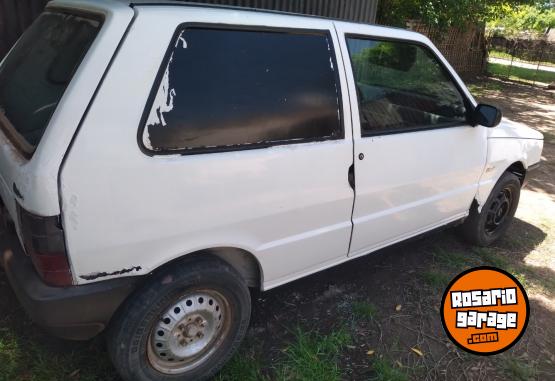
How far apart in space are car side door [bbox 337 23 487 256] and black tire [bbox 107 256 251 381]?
89cm

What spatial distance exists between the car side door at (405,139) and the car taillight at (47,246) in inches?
60.9

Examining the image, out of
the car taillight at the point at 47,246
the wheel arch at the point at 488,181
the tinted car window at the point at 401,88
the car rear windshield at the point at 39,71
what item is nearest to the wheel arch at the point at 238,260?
the car taillight at the point at 47,246

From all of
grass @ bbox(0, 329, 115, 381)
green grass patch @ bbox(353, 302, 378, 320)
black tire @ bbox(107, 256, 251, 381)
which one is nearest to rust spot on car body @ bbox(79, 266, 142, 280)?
black tire @ bbox(107, 256, 251, 381)

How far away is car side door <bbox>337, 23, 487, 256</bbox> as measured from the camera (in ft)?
8.75

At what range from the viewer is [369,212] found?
2.81 meters

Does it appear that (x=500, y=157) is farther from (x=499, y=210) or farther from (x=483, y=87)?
(x=483, y=87)

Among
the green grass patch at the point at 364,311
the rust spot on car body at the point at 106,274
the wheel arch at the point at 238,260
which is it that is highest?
the rust spot on car body at the point at 106,274

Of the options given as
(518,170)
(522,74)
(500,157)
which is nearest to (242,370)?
(500,157)

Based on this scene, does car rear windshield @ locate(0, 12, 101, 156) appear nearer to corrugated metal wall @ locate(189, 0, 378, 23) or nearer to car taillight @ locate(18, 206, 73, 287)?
car taillight @ locate(18, 206, 73, 287)

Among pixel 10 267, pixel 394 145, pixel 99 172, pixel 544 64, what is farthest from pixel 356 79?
pixel 544 64

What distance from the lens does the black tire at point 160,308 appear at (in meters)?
2.02

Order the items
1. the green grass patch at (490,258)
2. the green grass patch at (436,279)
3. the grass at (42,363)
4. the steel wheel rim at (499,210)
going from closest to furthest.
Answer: the grass at (42,363)
the green grass patch at (436,279)
the green grass patch at (490,258)
the steel wheel rim at (499,210)

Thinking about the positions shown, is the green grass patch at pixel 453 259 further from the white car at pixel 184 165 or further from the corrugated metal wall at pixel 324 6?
the corrugated metal wall at pixel 324 6

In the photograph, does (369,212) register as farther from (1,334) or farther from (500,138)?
(1,334)
